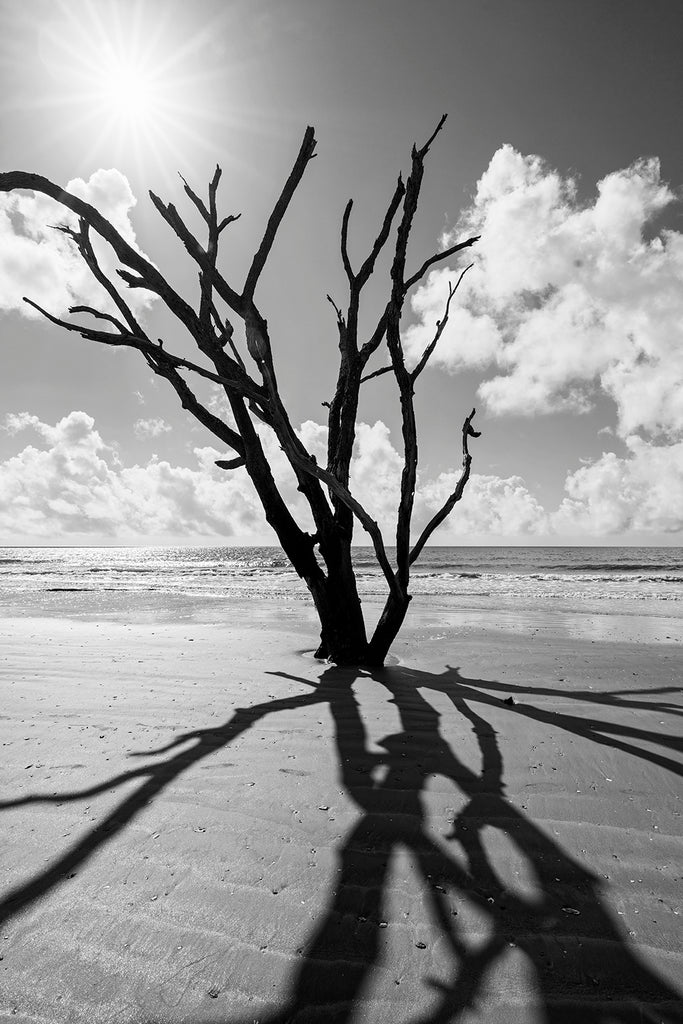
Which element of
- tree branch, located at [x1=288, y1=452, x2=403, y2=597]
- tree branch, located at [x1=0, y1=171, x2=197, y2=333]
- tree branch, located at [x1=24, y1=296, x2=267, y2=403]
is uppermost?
tree branch, located at [x1=0, y1=171, x2=197, y2=333]

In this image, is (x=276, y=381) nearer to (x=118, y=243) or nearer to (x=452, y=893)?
(x=118, y=243)

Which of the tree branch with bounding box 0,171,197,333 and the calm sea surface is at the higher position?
the tree branch with bounding box 0,171,197,333

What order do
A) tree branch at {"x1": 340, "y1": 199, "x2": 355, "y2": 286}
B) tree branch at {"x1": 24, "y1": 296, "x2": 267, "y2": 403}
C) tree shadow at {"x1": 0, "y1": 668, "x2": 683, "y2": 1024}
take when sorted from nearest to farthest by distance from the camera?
tree shadow at {"x1": 0, "y1": 668, "x2": 683, "y2": 1024} → tree branch at {"x1": 24, "y1": 296, "x2": 267, "y2": 403} → tree branch at {"x1": 340, "y1": 199, "x2": 355, "y2": 286}

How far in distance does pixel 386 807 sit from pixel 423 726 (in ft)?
4.46

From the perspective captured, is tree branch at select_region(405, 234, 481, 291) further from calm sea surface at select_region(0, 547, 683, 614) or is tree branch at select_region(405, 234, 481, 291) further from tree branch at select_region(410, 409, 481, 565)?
calm sea surface at select_region(0, 547, 683, 614)

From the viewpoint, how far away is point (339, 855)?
7.76 ft

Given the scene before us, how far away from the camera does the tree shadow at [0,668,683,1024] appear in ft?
5.40

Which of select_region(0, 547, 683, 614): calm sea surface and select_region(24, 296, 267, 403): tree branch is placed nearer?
select_region(24, 296, 267, 403): tree branch

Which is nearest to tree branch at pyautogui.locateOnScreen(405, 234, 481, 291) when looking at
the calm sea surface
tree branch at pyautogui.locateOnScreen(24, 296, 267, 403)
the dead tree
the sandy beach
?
the dead tree

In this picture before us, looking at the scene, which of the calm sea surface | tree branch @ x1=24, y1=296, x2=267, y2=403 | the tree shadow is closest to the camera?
the tree shadow

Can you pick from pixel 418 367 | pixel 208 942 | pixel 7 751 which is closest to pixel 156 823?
pixel 208 942

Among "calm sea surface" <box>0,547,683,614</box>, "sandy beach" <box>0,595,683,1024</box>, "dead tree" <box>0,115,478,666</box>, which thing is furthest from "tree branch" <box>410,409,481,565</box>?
"calm sea surface" <box>0,547,683,614</box>

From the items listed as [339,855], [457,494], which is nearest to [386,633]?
[457,494]

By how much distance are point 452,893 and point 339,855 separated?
54 centimetres
